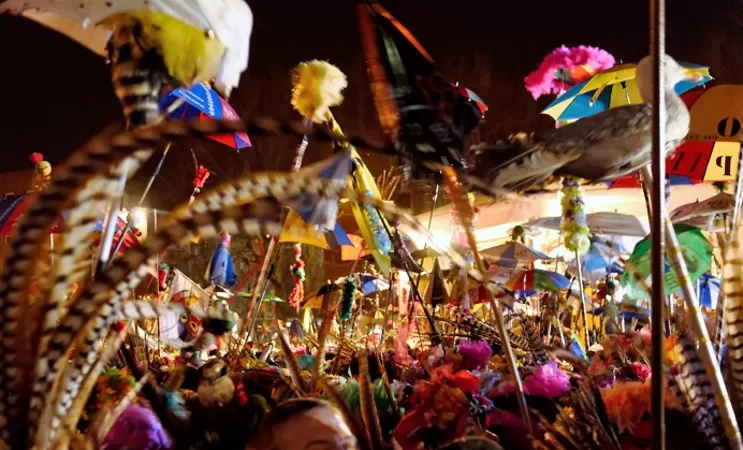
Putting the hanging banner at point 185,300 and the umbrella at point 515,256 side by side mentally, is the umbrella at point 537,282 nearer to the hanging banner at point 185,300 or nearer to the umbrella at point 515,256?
the umbrella at point 515,256

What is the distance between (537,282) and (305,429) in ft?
16.3

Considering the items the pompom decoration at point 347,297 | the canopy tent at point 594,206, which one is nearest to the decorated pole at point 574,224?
the pompom decoration at point 347,297

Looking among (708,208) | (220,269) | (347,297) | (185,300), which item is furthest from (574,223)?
(185,300)

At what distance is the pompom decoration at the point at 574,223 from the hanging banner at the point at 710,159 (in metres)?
1.18

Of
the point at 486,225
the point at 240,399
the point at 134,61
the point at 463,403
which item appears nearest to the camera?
the point at 134,61

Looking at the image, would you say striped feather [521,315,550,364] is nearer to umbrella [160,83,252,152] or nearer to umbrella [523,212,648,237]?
umbrella [160,83,252,152]

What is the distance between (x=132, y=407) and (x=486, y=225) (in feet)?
32.2

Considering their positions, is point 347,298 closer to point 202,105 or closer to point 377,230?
point 377,230

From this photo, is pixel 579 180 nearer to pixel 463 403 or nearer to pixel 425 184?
pixel 425 184

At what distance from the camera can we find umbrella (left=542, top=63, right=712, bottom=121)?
10.4 feet

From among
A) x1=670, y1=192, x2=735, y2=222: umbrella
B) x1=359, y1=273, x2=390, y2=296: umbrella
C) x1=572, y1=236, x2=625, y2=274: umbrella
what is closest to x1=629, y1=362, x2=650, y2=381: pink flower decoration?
x1=670, y1=192, x2=735, y2=222: umbrella

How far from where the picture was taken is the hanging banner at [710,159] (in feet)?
11.1

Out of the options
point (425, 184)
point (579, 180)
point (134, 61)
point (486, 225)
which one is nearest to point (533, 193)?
point (579, 180)

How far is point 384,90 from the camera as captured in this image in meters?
1.42
